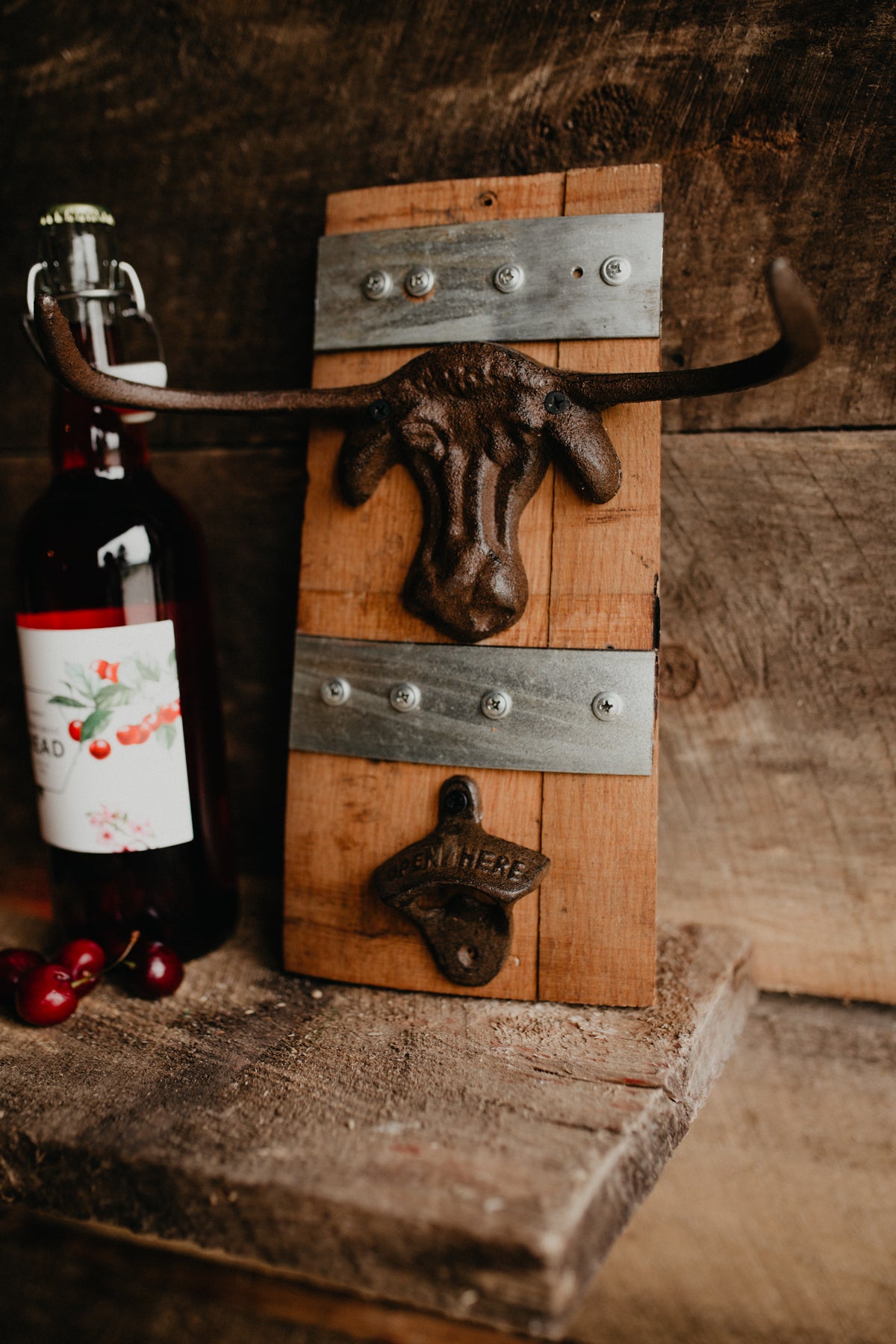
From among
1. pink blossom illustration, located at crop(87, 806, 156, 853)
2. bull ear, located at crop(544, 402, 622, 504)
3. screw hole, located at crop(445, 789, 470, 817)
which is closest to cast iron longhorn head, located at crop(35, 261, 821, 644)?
bull ear, located at crop(544, 402, 622, 504)

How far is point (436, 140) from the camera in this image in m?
0.85

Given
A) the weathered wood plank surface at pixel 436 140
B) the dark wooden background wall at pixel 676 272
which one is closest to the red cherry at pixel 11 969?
the dark wooden background wall at pixel 676 272

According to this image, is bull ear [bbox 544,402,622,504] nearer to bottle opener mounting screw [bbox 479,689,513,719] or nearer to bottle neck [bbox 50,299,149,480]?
bottle opener mounting screw [bbox 479,689,513,719]

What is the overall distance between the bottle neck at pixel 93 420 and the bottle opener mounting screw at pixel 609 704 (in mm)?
458

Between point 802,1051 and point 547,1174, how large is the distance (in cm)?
40

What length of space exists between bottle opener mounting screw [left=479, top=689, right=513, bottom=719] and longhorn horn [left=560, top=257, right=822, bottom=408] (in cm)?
23

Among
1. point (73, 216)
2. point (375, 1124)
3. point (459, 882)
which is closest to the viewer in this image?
point (375, 1124)

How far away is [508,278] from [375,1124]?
626mm

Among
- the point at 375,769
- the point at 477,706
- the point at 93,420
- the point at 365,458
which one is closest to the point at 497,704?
the point at 477,706

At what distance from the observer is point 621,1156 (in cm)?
55

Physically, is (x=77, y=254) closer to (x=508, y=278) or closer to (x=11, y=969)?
(x=508, y=278)

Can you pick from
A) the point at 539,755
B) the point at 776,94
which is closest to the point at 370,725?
the point at 539,755

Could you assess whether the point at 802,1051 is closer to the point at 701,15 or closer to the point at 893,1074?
the point at 893,1074

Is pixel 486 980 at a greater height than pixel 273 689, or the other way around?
pixel 273 689
